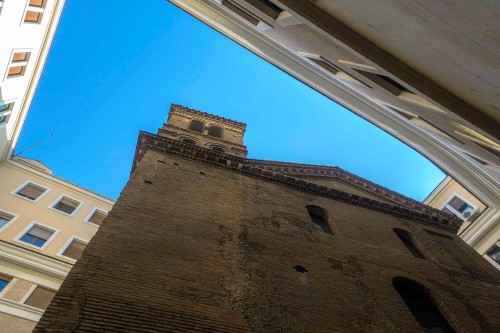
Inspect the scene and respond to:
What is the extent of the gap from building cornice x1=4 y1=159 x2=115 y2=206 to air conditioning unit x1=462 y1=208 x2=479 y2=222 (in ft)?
74.7

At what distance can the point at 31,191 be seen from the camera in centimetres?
1877

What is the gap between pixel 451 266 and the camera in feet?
36.0

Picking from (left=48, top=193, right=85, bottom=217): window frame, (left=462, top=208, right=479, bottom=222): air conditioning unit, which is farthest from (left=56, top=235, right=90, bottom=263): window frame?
(left=462, top=208, right=479, bottom=222): air conditioning unit

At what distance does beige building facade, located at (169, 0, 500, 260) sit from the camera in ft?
11.8

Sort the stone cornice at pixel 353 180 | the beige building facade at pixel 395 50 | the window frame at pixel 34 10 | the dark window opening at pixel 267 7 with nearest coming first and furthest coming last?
the beige building facade at pixel 395 50 < the dark window opening at pixel 267 7 < the window frame at pixel 34 10 < the stone cornice at pixel 353 180

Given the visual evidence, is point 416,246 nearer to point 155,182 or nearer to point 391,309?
point 391,309

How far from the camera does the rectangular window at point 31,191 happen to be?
1825 cm

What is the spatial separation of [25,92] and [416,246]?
21503 mm

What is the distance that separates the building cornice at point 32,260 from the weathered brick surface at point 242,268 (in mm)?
8292

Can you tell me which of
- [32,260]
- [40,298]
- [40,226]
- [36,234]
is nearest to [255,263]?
Result: [40,298]

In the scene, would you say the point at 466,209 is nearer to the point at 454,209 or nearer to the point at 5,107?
the point at 454,209

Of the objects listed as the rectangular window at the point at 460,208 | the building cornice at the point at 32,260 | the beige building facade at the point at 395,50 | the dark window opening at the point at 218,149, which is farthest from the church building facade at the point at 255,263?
the rectangular window at the point at 460,208

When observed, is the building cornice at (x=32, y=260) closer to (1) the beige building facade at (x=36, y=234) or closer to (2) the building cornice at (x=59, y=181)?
(1) the beige building facade at (x=36, y=234)

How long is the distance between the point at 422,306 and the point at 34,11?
20.7 m
